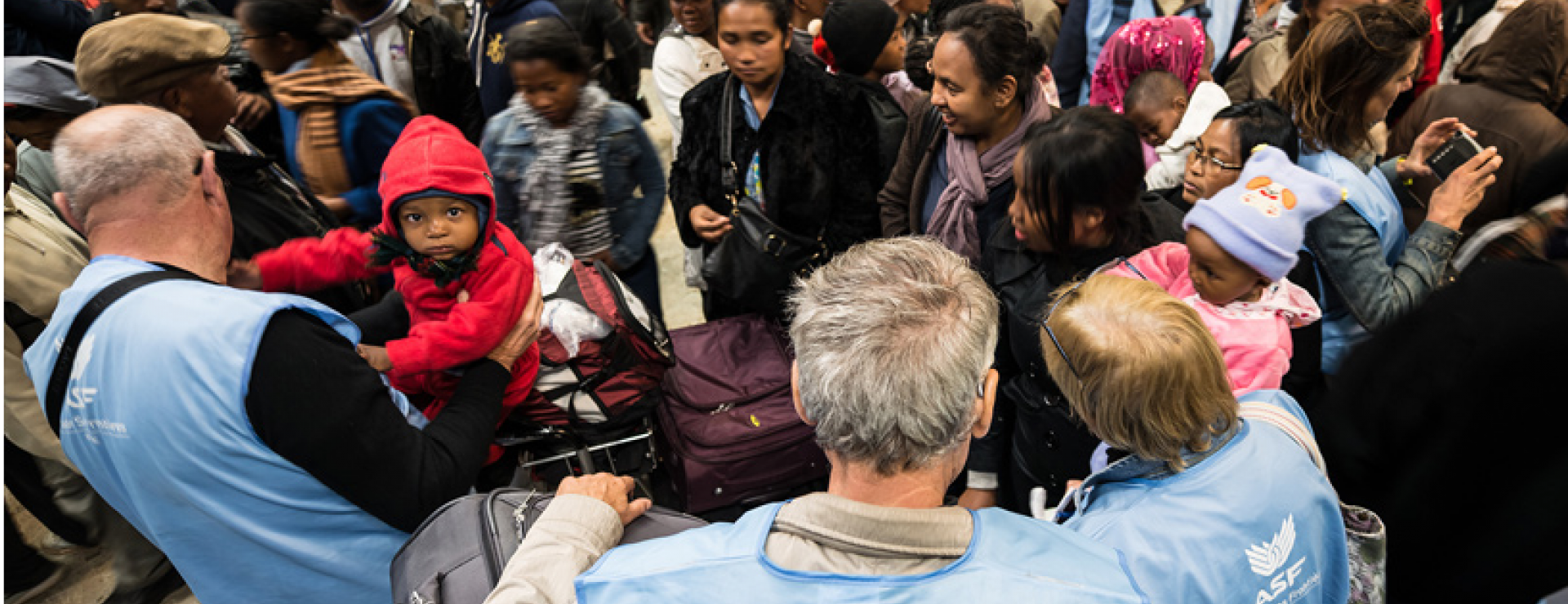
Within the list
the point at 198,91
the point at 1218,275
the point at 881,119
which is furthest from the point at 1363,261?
the point at 198,91

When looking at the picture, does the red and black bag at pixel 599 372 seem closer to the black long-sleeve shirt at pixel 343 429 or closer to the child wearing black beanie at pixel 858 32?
the black long-sleeve shirt at pixel 343 429

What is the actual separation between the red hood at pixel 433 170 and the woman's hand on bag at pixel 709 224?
996 millimetres

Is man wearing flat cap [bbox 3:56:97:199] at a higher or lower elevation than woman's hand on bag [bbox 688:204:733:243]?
higher

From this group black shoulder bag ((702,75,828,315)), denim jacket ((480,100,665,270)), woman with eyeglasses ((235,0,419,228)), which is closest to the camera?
woman with eyeglasses ((235,0,419,228))

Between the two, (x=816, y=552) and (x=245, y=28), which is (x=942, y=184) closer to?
(x=816, y=552)

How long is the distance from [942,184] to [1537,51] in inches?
82.9

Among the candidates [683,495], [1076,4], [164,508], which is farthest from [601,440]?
[1076,4]

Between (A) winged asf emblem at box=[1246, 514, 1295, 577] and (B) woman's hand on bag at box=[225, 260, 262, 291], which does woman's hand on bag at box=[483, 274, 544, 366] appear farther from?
(A) winged asf emblem at box=[1246, 514, 1295, 577]

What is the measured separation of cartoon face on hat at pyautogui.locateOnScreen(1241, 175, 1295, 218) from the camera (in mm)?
1843

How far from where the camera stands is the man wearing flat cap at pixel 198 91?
2.38m

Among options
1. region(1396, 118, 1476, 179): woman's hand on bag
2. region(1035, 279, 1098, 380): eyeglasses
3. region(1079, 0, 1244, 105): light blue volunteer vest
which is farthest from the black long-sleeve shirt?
region(1079, 0, 1244, 105): light blue volunteer vest

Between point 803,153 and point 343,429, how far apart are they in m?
1.85

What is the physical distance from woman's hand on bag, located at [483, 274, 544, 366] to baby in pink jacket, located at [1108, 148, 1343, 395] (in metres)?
1.49

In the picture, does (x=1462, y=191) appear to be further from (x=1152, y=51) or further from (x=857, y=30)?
(x=857, y=30)
